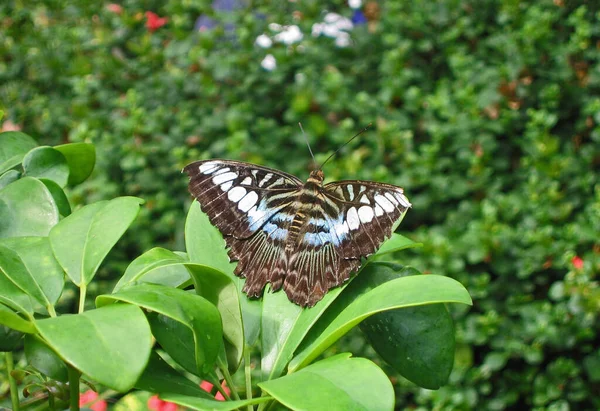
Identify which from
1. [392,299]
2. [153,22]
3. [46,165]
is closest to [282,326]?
[392,299]

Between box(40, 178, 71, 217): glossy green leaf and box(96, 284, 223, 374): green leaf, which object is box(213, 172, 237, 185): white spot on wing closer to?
box(40, 178, 71, 217): glossy green leaf

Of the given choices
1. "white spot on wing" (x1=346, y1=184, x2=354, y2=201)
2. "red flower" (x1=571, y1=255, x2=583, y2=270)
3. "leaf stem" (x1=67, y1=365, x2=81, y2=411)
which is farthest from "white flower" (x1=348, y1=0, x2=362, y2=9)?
"leaf stem" (x1=67, y1=365, x2=81, y2=411)

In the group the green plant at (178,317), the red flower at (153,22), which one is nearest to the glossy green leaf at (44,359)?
the green plant at (178,317)

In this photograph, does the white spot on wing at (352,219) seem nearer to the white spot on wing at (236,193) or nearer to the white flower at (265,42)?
the white spot on wing at (236,193)

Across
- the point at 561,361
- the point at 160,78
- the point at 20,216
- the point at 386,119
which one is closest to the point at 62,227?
the point at 20,216

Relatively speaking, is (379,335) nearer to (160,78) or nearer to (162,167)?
(162,167)

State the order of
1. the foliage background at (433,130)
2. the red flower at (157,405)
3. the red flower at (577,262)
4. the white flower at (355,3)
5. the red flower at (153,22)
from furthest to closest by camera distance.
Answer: the red flower at (153,22)
the white flower at (355,3)
the foliage background at (433,130)
the red flower at (577,262)
the red flower at (157,405)

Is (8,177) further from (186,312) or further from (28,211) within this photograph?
(186,312)
